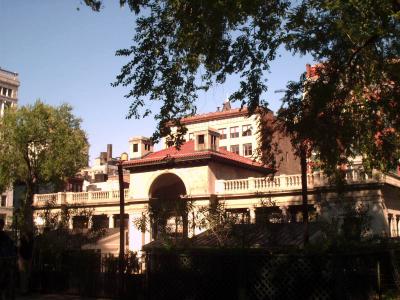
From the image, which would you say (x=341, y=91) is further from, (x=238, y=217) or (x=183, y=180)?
(x=183, y=180)

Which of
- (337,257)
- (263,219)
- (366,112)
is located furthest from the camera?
(263,219)

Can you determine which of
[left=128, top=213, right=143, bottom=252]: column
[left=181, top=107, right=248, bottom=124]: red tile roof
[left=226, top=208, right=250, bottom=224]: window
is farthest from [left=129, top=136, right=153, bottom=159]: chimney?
[left=226, top=208, right=250, bottom=224]: window

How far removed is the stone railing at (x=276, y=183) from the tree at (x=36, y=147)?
52.2 ft

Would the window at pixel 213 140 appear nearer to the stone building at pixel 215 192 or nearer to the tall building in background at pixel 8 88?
the stone building at pixel 215 192

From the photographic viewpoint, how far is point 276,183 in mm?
41438

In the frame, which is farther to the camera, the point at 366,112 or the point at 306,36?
the point at 366,112

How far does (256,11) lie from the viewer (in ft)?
43.9

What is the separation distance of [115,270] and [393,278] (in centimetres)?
808

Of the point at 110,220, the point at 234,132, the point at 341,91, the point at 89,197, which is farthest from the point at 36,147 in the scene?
the point at 341,91

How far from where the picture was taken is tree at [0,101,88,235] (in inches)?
1863

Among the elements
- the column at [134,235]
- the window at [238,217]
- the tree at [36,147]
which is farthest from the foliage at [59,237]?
the tree at [36,147]

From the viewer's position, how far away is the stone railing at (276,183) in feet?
125

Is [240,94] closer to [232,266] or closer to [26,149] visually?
[232,266]

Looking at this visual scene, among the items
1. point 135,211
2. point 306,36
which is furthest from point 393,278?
point 135,211
